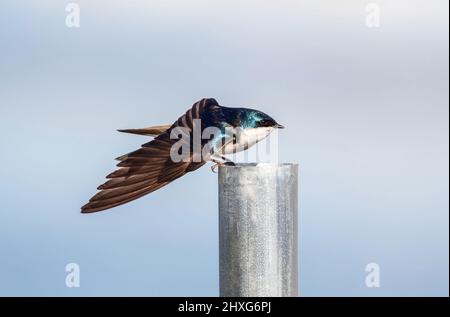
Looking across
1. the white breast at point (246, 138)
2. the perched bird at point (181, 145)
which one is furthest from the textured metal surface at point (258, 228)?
the white breast at point (246, 138)

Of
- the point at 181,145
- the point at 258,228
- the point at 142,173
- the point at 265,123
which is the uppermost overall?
the point at 265,123

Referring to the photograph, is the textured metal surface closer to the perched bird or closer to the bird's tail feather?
the perched bird

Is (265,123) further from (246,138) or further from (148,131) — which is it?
(148,131)

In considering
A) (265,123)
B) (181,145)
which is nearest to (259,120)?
(265,123)

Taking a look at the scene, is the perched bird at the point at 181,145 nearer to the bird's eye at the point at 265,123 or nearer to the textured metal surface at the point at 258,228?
the bird's eye at the point at 265,123
